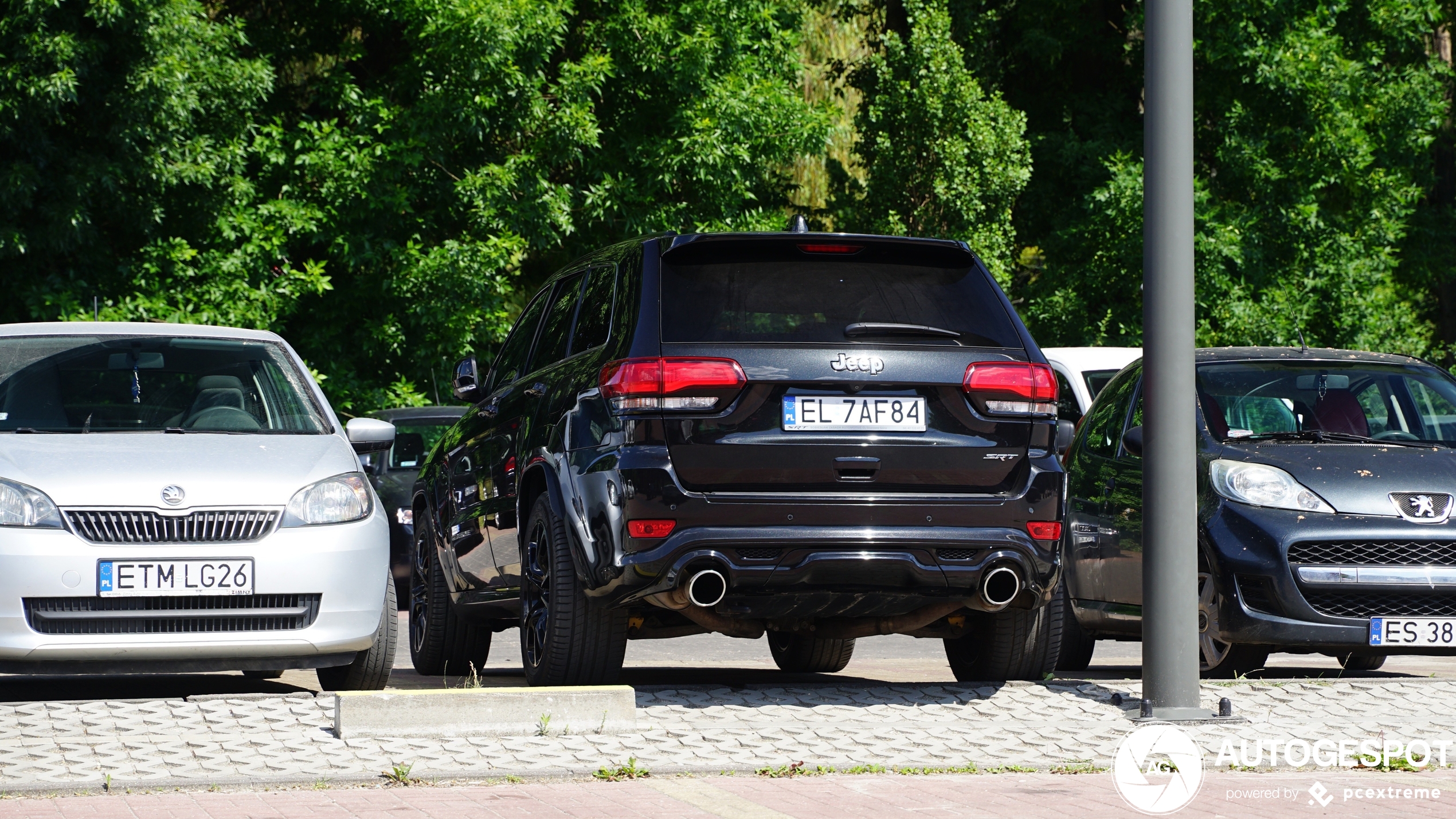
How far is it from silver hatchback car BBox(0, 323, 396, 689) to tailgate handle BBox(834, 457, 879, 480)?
6.80 feet

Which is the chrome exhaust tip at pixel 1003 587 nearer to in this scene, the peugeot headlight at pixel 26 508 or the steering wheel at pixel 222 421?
the steering wheel at pixel 222 421

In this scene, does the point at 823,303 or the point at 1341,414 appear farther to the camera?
the point at 1341,414

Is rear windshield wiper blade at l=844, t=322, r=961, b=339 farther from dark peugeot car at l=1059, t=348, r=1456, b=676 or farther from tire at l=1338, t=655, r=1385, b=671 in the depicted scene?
tire at l=1338, t=655, r=1385, b=671

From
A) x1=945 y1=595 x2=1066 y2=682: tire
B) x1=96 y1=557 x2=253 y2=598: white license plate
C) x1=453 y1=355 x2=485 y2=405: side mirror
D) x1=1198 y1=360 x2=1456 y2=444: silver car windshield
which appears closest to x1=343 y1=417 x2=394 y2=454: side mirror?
x1=453 y1=355 x2=485 y2=405: side mirror

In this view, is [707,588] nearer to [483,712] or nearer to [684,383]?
[684,383]

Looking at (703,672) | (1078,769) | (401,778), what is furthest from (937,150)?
(401,778)

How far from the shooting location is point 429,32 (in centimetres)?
2081

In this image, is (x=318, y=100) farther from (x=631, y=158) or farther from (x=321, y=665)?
(x=321, y=665)

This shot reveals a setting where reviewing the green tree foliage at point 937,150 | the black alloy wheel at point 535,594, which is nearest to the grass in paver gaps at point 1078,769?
the black alloy wheel at point 535,594

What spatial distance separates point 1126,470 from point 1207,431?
0.54 meters

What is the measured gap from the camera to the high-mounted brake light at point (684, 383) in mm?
6723

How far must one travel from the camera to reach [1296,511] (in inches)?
325

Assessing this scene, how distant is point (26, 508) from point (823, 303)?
10.3 ft

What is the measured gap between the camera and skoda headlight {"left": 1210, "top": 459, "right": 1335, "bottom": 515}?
8.28m
